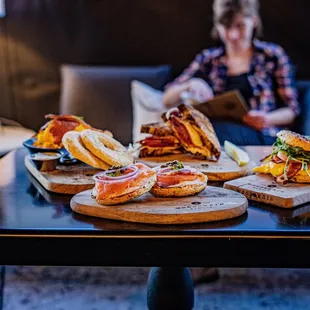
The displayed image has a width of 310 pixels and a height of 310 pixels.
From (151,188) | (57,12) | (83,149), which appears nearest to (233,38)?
(57,12)

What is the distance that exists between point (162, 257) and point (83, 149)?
1.68 ft

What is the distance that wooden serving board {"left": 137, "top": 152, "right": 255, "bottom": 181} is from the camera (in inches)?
65.7

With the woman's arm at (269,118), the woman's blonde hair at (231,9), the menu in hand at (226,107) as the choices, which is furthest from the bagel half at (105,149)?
the woman's blonde hair at (231,9)

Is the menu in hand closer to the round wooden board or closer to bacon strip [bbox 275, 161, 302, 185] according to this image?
bacon strip [bbox 275, 161, 302, 185]

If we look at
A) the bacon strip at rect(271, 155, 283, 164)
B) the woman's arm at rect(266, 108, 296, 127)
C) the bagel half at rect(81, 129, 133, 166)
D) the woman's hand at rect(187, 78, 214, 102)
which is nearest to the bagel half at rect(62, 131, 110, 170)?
the bagel half at rect(81, 129, 133, 166)

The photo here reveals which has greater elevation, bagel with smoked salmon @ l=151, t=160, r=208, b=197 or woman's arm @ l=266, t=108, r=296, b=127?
bagel with smoked salmon @ l=151, t=160, r=208, b=197

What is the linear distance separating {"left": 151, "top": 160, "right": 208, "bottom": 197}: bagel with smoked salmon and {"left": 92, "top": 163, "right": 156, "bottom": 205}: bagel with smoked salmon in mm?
40

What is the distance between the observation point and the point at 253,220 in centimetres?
130

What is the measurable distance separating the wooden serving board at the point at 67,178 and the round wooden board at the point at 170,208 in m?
0.14

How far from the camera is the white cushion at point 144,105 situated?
10.6ft

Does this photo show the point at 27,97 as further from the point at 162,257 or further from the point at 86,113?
the point at 162,257

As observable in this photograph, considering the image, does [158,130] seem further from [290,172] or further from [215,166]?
[290,172]

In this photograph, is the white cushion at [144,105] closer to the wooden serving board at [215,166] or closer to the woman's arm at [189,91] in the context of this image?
the woman's arm at [189,91]

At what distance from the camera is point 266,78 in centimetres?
338
